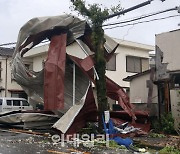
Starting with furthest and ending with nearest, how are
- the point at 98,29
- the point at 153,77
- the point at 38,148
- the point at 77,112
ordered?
the point at 153,77 < the point at 98,29 < the point at 77,112 < the point at 38,148

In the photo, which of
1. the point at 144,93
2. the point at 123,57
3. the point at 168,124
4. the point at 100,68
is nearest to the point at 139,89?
the point at 144,93

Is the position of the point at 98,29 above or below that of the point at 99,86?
above

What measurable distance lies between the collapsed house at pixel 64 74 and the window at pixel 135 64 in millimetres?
14845

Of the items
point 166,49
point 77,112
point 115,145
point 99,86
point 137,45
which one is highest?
point 137,45

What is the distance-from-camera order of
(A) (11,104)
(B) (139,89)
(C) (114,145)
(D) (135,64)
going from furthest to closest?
(D) (135,64) → (A) (11,104) → (B) (139,89) → (C) (114,145)

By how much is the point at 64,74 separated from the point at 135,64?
17.6 m

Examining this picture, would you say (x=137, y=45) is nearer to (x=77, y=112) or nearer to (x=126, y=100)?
(x=126, y=100)

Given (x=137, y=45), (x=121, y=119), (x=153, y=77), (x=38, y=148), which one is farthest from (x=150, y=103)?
(x=137, y=45)

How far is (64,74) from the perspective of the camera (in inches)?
550

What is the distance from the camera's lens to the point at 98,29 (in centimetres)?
1346

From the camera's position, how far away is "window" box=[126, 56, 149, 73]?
3009 centimetres

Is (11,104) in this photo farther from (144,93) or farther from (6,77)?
(144,93)


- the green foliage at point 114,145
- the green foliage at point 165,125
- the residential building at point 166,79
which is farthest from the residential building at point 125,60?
the green foliage at point 114,145

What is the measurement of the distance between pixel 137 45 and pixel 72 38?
16.6 meters
